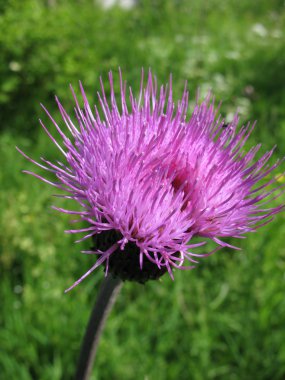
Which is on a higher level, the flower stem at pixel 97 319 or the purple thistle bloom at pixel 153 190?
the purple thistle bloom at pixel 153 190

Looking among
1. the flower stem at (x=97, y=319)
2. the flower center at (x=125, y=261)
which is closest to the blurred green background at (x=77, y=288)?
the flower stem at (x=97, y=319)

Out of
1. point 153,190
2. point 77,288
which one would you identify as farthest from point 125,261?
point 77,288

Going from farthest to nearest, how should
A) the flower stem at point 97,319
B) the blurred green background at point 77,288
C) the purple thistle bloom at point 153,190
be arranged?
1. the blurred green background at point 77,288
2. the flower stem at point 97,319
3. the purple thistle bloom at point 153,190

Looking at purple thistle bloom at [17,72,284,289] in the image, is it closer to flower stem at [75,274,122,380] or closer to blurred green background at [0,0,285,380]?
flower stem at [75,274,122,380]

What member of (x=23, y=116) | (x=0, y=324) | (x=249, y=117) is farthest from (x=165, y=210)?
(x=249, y=117)

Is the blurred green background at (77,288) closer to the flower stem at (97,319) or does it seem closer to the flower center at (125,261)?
the flower stem at (97,319)

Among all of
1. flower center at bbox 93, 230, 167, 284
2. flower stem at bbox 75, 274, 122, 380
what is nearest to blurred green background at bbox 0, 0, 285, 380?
flower stem at bbox 75, 274, 122, 380
